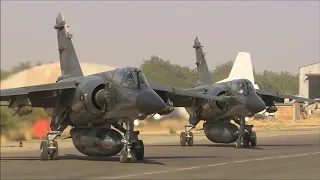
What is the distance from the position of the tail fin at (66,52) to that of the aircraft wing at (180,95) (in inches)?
134

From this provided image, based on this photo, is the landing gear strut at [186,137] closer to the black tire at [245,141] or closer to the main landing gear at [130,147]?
the black tire at [245,141]

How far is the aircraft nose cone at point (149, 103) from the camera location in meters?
19.3

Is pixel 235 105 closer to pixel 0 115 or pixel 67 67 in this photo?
pixel 67 67

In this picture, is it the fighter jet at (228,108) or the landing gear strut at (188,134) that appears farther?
the landing gear strut at (188,134)

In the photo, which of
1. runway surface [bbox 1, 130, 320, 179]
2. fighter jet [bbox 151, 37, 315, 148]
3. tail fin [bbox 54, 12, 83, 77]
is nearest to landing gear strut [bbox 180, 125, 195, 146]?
fighter jet [bbox 151, 37, 315, 148]

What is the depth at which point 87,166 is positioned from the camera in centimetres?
1872

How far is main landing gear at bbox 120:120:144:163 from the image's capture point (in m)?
19.8

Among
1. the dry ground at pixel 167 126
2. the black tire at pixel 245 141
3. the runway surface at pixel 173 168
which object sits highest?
the dry ground at pixel 167 126

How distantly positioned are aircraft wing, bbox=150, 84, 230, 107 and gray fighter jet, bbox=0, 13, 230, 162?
2.30 metres

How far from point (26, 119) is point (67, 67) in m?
5.34

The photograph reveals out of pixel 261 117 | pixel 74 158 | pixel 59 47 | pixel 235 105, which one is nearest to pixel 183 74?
pixel 235 105

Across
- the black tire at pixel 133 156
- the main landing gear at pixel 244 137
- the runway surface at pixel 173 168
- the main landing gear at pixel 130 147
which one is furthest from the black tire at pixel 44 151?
the main landing gear at pixel 244 137

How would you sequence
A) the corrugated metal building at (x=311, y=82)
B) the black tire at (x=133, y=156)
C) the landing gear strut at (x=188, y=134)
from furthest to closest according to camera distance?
the corrugated metal building at (x=311, y=82) → the landing gear strut at (x=188, y=134) → the black tire at (x=133, y=156)

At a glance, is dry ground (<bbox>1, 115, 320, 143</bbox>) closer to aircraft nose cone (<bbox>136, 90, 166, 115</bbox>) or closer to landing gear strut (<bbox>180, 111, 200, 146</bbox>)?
landing gear strut (<bbox>180, 111, 200, 146</bbox>)
